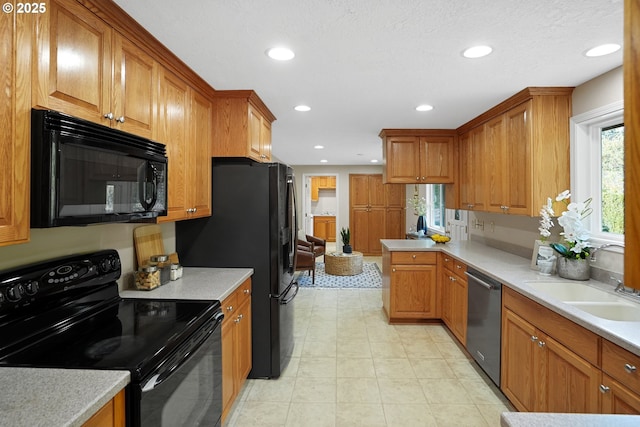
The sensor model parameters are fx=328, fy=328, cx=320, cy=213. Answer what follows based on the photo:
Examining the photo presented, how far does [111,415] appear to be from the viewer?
1008 millimetres

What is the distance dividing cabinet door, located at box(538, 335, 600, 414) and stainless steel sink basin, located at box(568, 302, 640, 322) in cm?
31

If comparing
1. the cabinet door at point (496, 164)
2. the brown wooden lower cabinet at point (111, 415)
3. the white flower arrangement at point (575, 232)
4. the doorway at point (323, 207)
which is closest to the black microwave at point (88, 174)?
the brown wooden lower cabinet at point (111, 415)

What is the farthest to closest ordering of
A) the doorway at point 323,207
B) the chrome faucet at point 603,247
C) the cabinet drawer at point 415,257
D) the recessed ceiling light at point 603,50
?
the doorway at point 323,207
the cabinet drawer at point 415,257
the chrome faucet at point 603,247
the recessed ceiling light at point 603,50

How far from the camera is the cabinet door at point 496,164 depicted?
2982 mm

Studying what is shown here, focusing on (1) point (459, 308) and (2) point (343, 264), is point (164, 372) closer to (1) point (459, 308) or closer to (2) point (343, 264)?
(1) point (459, 308)

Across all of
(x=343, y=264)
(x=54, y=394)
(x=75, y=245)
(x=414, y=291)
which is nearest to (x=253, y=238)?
(x=75, y=245)

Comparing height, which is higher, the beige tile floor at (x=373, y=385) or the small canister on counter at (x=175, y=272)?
the small canister on counter at (x=175, y=272)

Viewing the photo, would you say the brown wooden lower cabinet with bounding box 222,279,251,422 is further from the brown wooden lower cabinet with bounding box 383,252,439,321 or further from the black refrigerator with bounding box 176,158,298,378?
the brown wooden lower cabinet with bounding box 383,252,439,321

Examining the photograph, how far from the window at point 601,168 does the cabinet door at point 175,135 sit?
2815 millimetres

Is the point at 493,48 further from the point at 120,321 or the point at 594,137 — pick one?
the point at 120,321

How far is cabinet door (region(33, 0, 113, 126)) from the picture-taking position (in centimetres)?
112

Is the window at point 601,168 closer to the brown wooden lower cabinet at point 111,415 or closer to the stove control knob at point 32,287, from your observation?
the brown wooden lower cabinet at point 111,415

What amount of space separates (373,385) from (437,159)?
8.82ft

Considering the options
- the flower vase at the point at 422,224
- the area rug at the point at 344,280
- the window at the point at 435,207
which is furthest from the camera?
the flower vase at the point at 422,224
